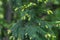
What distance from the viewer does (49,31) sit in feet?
13.5

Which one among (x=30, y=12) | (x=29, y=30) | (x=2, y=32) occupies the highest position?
(x=30, y=12)

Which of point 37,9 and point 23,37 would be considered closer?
point 23,37

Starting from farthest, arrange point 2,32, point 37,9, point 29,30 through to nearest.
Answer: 1. point 2,32
2. point 37,9
3. point 29,30

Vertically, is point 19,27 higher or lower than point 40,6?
lower

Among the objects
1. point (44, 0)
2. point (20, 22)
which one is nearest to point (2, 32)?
point (20, 22)

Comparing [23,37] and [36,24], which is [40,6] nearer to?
[36,24]

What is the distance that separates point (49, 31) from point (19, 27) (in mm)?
593

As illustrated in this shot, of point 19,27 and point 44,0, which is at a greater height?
point 44,0

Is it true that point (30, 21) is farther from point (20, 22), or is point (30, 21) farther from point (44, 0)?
point (44, 0)

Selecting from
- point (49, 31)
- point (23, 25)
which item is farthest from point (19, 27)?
point (49, 31)

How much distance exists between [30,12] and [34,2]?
310mm

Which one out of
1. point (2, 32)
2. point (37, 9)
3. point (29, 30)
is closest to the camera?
point (29, 30)

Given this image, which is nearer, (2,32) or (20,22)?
(20,22)

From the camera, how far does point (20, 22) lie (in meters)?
4.14
